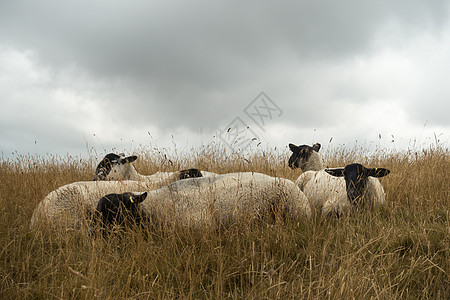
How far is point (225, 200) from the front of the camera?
467 centimetres

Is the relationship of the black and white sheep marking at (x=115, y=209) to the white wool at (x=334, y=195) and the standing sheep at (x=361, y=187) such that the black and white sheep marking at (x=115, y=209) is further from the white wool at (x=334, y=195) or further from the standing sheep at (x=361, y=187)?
Result: the standing sheep at (x=361, y=187)

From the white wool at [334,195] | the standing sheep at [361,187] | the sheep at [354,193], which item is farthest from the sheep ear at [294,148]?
the standing sheep at [361,187]

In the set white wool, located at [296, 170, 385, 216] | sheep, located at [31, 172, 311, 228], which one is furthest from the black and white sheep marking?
white wool, located at [296, 170, 385, 216]

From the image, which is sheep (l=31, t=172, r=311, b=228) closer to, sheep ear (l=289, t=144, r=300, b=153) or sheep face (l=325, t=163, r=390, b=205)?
sheep face (l=325, t=163, r=390, b=205)

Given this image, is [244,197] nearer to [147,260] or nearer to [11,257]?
[147,260]

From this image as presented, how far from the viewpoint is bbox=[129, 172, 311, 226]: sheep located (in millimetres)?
4492

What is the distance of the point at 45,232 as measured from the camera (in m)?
4.65

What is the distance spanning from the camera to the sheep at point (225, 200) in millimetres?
4492

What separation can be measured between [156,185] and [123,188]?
1.77 feet

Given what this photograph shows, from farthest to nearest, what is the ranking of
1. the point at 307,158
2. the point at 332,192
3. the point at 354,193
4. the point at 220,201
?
1. the point at 307,158
2. the point at 332,192
3. the point at 354,193
4. the point at 220,201

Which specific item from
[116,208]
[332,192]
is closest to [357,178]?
[332,192]

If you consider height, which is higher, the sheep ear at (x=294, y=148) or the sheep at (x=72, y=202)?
the sheep ear at (x=294, y=148)

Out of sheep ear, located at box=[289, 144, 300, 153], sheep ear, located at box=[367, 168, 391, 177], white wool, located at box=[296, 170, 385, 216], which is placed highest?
sheep ear, located at box=[289, 144, 300, 153]

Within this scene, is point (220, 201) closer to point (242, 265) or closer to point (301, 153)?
point (242, 265)
